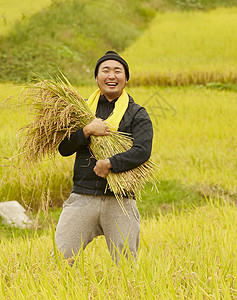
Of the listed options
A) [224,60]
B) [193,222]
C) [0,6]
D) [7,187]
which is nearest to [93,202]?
[193,222]

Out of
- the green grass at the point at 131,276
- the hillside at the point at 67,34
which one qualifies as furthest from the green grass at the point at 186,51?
the green grass at the point at 131,276

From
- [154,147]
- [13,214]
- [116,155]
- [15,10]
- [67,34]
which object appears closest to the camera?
[116,155]

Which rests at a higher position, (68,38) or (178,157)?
(68,38)

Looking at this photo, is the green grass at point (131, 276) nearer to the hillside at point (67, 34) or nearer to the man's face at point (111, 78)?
the man's face at point (111, 78)

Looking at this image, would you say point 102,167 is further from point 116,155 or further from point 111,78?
point 111,78

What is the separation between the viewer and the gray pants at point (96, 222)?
91.7 inches

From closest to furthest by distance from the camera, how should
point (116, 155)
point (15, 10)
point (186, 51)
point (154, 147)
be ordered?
point (116, 155) → point (154, 147) → point (186, 51) → point (15, 10)

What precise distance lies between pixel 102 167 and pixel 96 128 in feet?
0.64

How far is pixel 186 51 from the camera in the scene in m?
14.4

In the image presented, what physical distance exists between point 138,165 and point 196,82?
9891 mm

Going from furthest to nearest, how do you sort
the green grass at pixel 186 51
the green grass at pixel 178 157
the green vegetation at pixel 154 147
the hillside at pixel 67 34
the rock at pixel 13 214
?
the hillside at pixel 67 34, the green grass at pixel 186 51, the green grass at pixel 178 157, the rock at pixel 13 214, the green vegetation at pixel 154 147

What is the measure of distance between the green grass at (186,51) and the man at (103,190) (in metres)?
9.22

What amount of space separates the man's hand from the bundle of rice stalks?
0.04 metres

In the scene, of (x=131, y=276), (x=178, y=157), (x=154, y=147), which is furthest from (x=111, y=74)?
(x=154, y=147)
